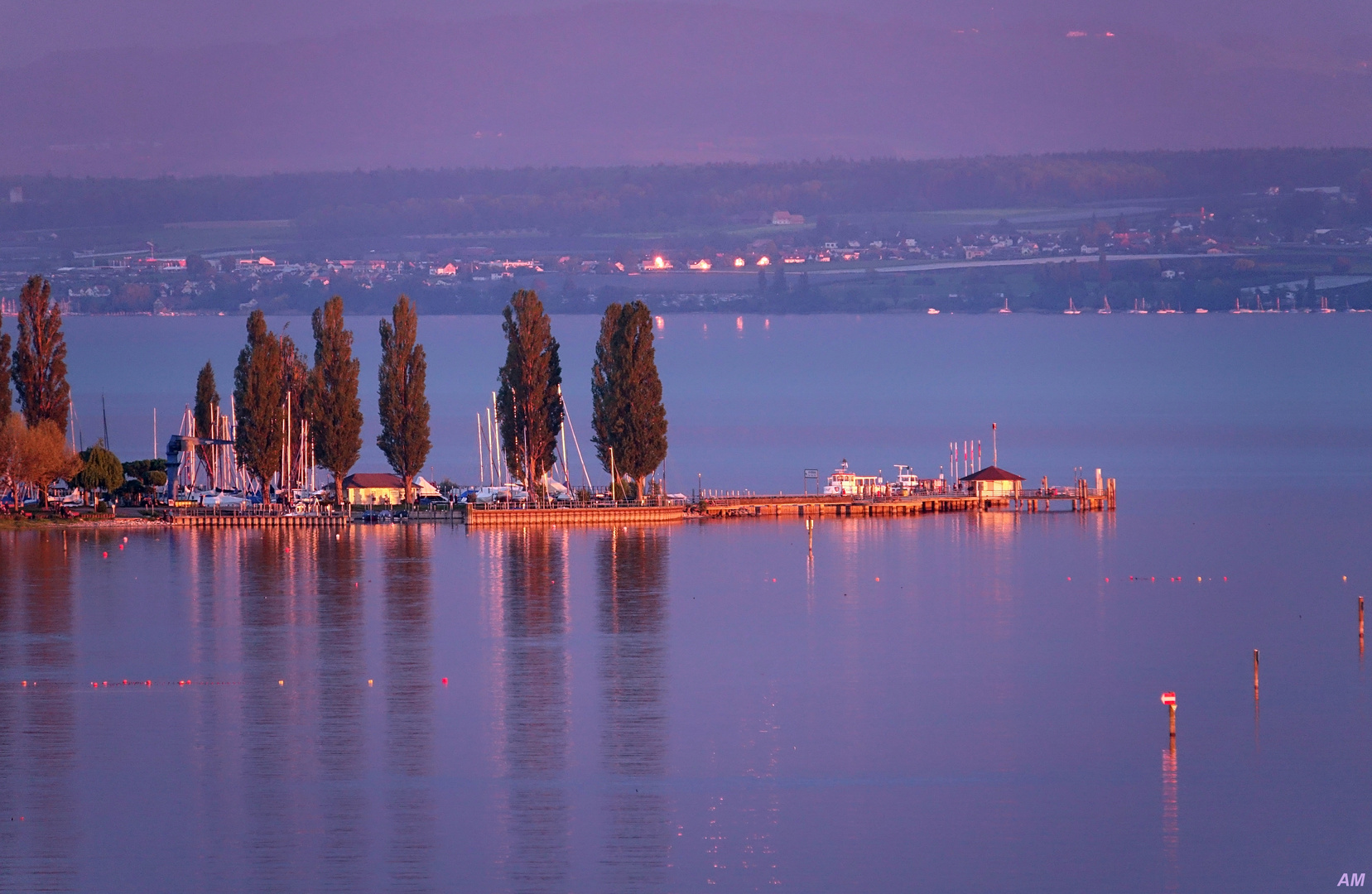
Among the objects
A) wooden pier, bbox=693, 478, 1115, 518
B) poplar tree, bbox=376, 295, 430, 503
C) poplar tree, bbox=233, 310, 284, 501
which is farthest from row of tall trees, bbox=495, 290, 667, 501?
poplar tree, bbox=233, 310, 284, 501

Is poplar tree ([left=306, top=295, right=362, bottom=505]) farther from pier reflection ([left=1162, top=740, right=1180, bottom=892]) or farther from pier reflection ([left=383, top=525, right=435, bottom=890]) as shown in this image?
pier reflection ([left=1162, top=740, right=1180, bottom=892])

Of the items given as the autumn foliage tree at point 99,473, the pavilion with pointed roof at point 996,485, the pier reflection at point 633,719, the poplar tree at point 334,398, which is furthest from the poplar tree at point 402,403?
the pavilion with pointed roof at point 996,485

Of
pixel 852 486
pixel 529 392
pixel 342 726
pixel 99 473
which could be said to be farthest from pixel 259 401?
pixel 342 726

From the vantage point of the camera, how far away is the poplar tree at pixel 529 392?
72062mm

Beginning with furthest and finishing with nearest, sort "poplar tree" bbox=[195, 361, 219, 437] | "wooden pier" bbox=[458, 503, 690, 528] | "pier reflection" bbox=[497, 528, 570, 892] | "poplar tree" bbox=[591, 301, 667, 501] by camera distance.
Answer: "poplar tree" bbox=[195, 361, 219, 437] < "wooden pier" bbox=[458, 503, 690, 528] < "poplar tree" bbox=[591, 301, 667, 501] < "pier reflection" bbox=[497, 528, 570, 892]

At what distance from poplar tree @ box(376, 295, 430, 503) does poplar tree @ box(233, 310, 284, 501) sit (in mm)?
3784

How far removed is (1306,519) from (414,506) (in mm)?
36778

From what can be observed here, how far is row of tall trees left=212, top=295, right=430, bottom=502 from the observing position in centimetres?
7088

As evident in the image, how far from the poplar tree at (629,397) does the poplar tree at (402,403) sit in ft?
21.5

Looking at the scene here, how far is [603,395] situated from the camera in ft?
239

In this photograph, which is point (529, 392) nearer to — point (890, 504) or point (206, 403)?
point (206, 403)

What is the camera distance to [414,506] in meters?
75.2

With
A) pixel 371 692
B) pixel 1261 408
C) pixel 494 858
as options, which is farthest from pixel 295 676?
pixel 1261 408

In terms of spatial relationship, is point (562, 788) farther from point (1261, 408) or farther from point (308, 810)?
point (1261, 408)
